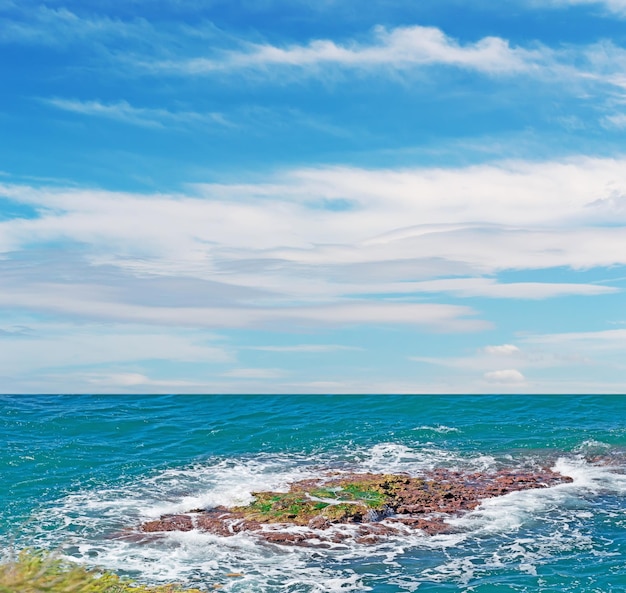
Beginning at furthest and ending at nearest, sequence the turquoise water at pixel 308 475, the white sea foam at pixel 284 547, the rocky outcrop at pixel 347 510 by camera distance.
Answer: the rocky outcrop at pixel 347 510
the turquoise water at pixel 308 475
the white sea foam at pixel 284 547

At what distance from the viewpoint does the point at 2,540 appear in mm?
23188

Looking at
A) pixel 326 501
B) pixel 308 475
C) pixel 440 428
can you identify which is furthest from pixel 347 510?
pixel 440 428

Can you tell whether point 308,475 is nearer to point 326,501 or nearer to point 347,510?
point 326,501

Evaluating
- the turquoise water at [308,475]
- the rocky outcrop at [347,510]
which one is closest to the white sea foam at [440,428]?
the turquoise water at [308,475]

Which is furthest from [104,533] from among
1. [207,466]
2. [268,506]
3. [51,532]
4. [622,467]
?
[622,467]

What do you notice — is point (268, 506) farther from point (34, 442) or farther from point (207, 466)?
point (34, 442)

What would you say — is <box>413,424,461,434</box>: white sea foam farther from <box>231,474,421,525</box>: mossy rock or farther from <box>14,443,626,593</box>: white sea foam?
<box>231,474,421,525</box>: mossy rock

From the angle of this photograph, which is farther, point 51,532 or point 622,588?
point 51,532

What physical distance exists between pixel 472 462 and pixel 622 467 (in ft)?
25.1

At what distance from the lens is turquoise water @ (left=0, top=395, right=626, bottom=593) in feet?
66.8

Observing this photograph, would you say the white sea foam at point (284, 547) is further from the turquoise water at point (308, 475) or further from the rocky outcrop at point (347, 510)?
the rocky outcrop at point (347, 510)

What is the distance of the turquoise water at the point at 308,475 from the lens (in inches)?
802

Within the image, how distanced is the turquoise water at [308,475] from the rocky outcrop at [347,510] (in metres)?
0.79

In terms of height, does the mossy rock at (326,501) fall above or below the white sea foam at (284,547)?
above
